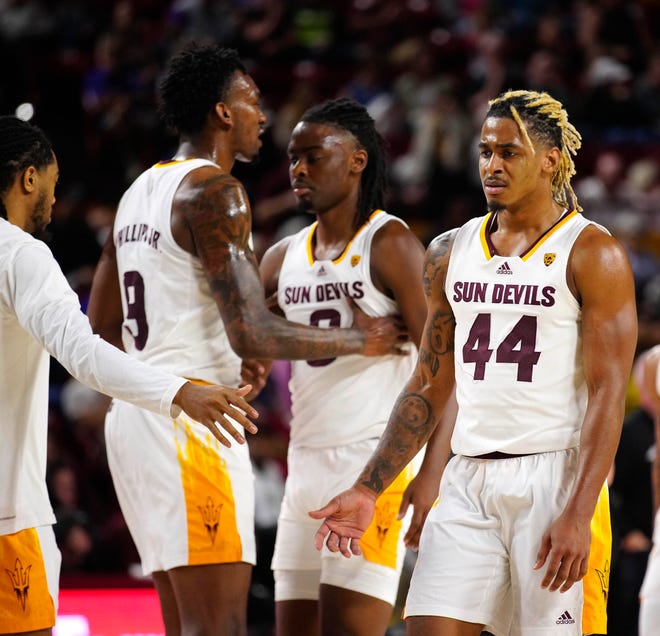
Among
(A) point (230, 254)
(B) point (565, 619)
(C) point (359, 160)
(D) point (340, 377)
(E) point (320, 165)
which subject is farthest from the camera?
(C) point (359, 160)

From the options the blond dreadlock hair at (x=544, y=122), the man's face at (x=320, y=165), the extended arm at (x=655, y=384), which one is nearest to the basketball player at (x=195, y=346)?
the man's face at (x=320, y=165)

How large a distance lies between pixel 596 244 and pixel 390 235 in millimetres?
1357

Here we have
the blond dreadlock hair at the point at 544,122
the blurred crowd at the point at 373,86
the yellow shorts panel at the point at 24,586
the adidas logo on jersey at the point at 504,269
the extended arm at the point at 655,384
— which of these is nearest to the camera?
the yellow shorts panel at the point at 24,586

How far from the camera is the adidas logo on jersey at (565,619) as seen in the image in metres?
3.70

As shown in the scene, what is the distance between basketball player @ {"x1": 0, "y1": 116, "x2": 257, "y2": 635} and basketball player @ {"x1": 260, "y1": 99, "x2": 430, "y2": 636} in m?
1.21

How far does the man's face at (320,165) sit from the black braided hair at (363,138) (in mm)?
52

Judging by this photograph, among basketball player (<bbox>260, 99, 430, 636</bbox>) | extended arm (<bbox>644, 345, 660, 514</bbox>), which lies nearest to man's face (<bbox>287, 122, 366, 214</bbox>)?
basketball player (<bbox>260, 99, 430, 636</bbox>)

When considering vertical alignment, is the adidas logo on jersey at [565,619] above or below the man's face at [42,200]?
below

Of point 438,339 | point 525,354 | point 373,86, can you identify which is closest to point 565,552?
point 525,354

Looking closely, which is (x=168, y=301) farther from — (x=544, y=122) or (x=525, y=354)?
(x=544, y=122)

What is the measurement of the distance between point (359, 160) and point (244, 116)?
0.60 meters

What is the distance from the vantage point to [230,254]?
4.42 meters

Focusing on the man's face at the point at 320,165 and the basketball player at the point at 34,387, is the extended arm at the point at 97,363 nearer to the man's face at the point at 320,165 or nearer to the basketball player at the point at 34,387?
the basketball player at the point at 34,387

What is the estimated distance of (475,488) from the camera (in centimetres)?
390
